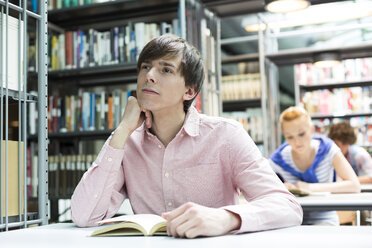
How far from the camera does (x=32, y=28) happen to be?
140 inches

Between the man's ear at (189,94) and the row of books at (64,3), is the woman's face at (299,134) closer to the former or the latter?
the man's ear at (189,94)

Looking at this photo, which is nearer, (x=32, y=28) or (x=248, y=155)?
(x=248, y=155)

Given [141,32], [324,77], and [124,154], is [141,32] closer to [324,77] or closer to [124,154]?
[124,154]

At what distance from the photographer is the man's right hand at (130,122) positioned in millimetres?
1414

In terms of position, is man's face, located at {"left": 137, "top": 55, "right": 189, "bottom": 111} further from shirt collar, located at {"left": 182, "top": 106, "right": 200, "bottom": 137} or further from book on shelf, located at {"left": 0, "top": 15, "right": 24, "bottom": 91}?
book on shelf, located at {"left": 0, "top": 15, "right": 24, "bottom": 91}

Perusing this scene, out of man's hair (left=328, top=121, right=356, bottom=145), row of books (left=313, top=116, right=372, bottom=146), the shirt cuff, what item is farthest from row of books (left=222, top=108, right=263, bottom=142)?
the shirt cuff

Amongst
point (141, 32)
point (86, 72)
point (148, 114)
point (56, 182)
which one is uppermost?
point (141, 32)

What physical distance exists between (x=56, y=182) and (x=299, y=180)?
1.78 metres

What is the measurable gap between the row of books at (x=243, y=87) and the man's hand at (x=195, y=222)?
166 inches

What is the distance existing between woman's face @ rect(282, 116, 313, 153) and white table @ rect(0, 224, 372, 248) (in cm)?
170

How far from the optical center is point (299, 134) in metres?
2.85

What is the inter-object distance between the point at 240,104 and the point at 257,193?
4074mm

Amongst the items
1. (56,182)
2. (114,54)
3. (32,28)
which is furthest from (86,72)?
(56,182)

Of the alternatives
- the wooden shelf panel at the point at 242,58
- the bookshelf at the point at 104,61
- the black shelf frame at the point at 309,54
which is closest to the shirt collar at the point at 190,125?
the bookshelf at the point at 104,61
